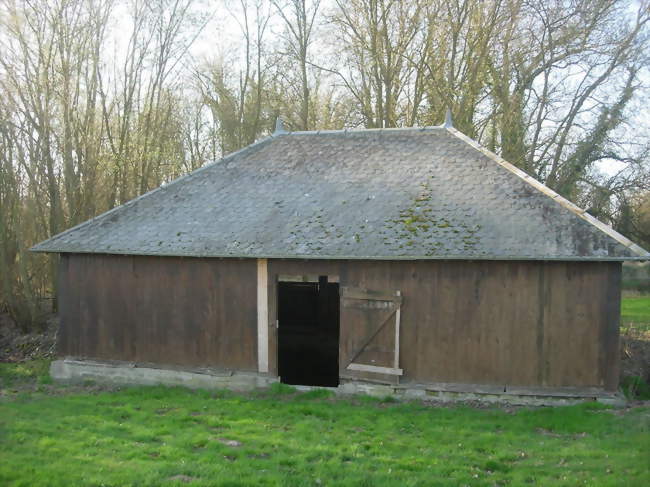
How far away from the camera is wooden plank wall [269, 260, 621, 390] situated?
9789 mm

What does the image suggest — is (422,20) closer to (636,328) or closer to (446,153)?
(446,153)

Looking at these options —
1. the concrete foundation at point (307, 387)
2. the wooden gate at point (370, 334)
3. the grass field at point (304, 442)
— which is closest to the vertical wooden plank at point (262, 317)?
the concrete foundation at point (307, 387)

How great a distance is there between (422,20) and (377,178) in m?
10.2

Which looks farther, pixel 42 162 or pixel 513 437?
pixel 42 162

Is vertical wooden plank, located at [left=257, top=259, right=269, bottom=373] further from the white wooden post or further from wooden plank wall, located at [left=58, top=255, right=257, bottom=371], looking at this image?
the white wooden post

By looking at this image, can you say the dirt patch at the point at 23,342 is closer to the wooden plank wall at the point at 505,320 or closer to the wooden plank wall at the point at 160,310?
the wooden plank wall at the point at 160,310

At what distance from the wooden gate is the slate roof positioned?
0.94 meters

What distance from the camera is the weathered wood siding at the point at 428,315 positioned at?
9836 mm

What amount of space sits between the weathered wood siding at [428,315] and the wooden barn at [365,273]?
0.02 meters

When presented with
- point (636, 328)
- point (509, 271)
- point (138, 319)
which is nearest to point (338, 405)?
point (509, 271)

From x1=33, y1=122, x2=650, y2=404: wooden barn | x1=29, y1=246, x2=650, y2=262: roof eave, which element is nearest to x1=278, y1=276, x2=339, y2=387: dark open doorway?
x1=33, y1=122, x2=650, y2=404: wooden barn

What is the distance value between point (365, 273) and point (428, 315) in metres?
1.42

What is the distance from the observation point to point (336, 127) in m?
23.1

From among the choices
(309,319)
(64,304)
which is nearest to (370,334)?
(64,304)
